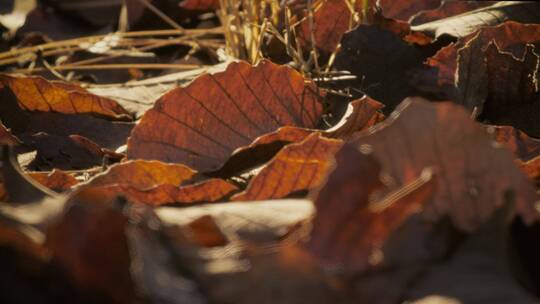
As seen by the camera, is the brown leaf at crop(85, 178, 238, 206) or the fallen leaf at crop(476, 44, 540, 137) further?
the fallen leaf at crop(476, 44, 540, 137)

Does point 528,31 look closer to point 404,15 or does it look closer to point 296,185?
point 404,15

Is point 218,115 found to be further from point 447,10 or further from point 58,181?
point 447,10

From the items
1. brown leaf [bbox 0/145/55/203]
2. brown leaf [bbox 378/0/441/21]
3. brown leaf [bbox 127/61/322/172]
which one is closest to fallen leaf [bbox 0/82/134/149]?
brown leaf [bbox 127/61/322/172]

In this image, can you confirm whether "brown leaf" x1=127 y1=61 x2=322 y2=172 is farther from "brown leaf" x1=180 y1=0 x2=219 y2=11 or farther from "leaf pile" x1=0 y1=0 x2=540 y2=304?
"brown leaf" x1=180 y1=0 x2=219 y2=11

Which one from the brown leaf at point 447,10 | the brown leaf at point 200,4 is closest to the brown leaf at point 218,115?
the brown leaf at point 447,10

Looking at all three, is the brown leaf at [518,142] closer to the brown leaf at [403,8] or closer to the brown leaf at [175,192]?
the brown leaf at [175,192]

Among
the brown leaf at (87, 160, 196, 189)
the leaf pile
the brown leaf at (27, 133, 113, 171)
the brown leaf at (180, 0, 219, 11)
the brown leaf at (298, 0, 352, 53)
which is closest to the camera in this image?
the leaf pile

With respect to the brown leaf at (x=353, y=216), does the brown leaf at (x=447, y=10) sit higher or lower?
lower

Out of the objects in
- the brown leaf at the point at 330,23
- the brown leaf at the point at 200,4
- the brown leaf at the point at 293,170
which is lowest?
the brown leaf at the point at 200,4
